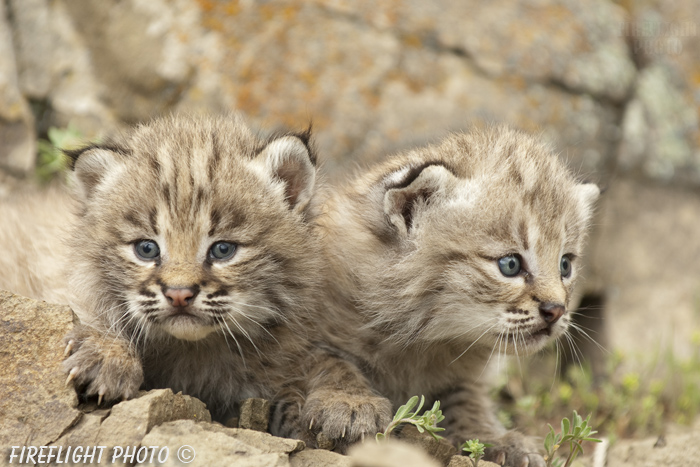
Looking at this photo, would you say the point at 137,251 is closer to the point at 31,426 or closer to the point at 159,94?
the point at 31,426

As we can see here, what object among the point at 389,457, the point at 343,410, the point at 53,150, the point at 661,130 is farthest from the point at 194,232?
the point at 661,130

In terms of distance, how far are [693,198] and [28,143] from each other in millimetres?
5856

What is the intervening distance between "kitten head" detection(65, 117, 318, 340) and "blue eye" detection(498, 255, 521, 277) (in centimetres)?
97

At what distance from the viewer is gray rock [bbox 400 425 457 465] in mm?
3547

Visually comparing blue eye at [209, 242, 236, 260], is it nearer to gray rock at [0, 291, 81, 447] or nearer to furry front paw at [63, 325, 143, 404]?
furry front paw at [63, 325, 143, 404]

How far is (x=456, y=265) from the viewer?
149 inches

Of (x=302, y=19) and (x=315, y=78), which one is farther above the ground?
(x=302, y=19)

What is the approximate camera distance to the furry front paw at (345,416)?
3488mm

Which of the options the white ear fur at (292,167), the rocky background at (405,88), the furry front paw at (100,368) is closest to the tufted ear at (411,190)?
the white ear fur at (292,167)

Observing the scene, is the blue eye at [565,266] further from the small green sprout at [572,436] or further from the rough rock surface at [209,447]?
the rough rock surface at [209,447]

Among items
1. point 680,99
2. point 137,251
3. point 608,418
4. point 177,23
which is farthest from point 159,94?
point 680,99

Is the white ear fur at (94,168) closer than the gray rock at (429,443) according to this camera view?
No

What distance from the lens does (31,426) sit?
3.17 meters

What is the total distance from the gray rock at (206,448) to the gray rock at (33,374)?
17.3 inches
